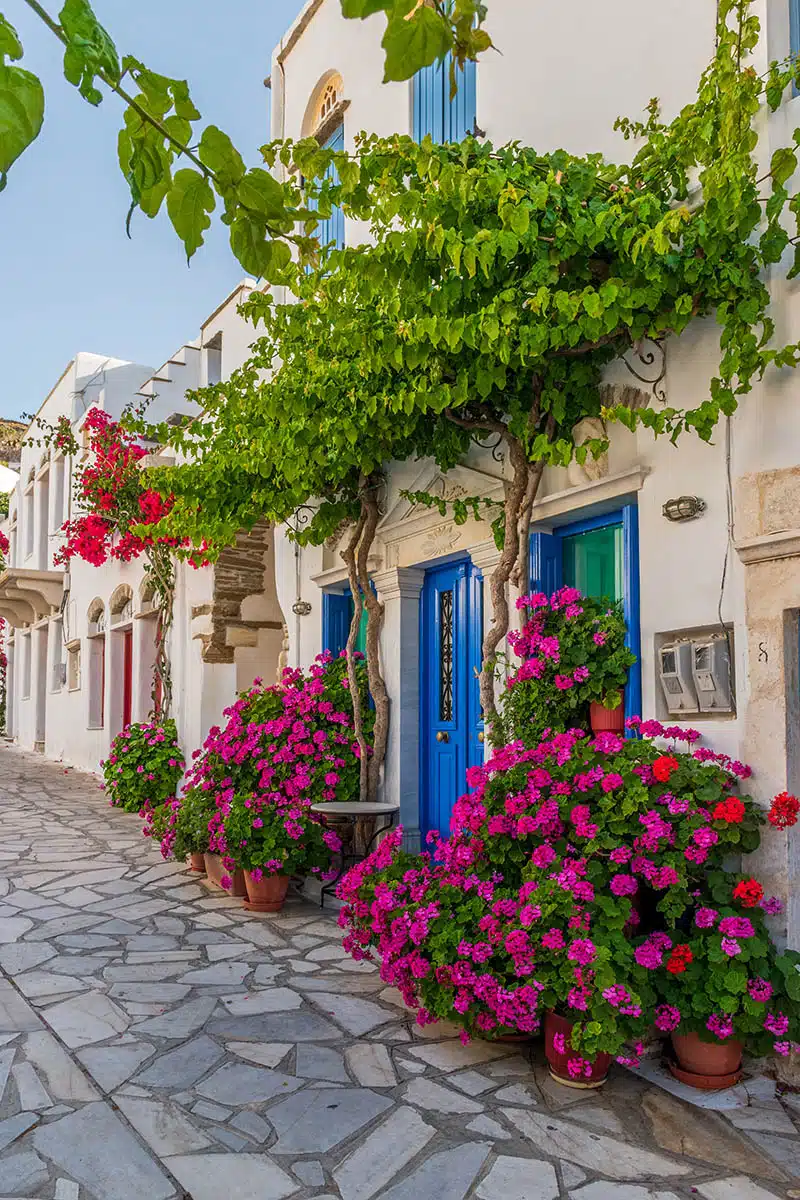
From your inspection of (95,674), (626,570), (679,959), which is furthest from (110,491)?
(679,959)

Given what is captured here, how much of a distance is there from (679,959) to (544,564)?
7.74 feet

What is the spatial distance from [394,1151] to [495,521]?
3.26 meters

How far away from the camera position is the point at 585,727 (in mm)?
4770

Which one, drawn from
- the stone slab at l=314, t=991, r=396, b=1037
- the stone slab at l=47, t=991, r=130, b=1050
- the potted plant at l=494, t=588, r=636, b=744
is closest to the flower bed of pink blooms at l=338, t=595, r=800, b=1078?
the stone slab at l=314, t=991, r=396, b=1037

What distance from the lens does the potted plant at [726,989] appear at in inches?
134

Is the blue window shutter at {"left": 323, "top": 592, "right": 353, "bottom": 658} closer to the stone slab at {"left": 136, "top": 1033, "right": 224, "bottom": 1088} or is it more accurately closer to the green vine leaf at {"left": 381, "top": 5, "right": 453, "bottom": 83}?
the stone slab at {"left": 136, "top": 1033, "right": 224, "bottom": 1088}

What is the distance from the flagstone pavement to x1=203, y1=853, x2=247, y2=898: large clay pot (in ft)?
3.87

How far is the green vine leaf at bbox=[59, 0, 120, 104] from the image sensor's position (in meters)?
1.31

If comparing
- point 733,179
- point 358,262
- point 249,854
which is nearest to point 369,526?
point 249,854

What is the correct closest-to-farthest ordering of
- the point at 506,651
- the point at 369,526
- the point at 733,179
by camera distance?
1. the point at 733,179
2. the point at 506,651
3. the point at 369,526

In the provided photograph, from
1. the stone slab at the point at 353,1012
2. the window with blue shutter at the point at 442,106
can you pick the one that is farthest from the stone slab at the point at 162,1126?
the window with blue shutter at the point at 442,106

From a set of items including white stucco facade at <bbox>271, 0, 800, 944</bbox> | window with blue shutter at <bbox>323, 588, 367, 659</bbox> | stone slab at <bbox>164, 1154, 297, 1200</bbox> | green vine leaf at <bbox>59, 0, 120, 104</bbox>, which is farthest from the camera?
window with blue shutter at <bbox>323, 588, 367, 659</bbox>

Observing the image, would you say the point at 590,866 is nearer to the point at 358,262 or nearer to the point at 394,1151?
the point at 394,1151

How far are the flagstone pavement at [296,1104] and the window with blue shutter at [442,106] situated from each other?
506cm
